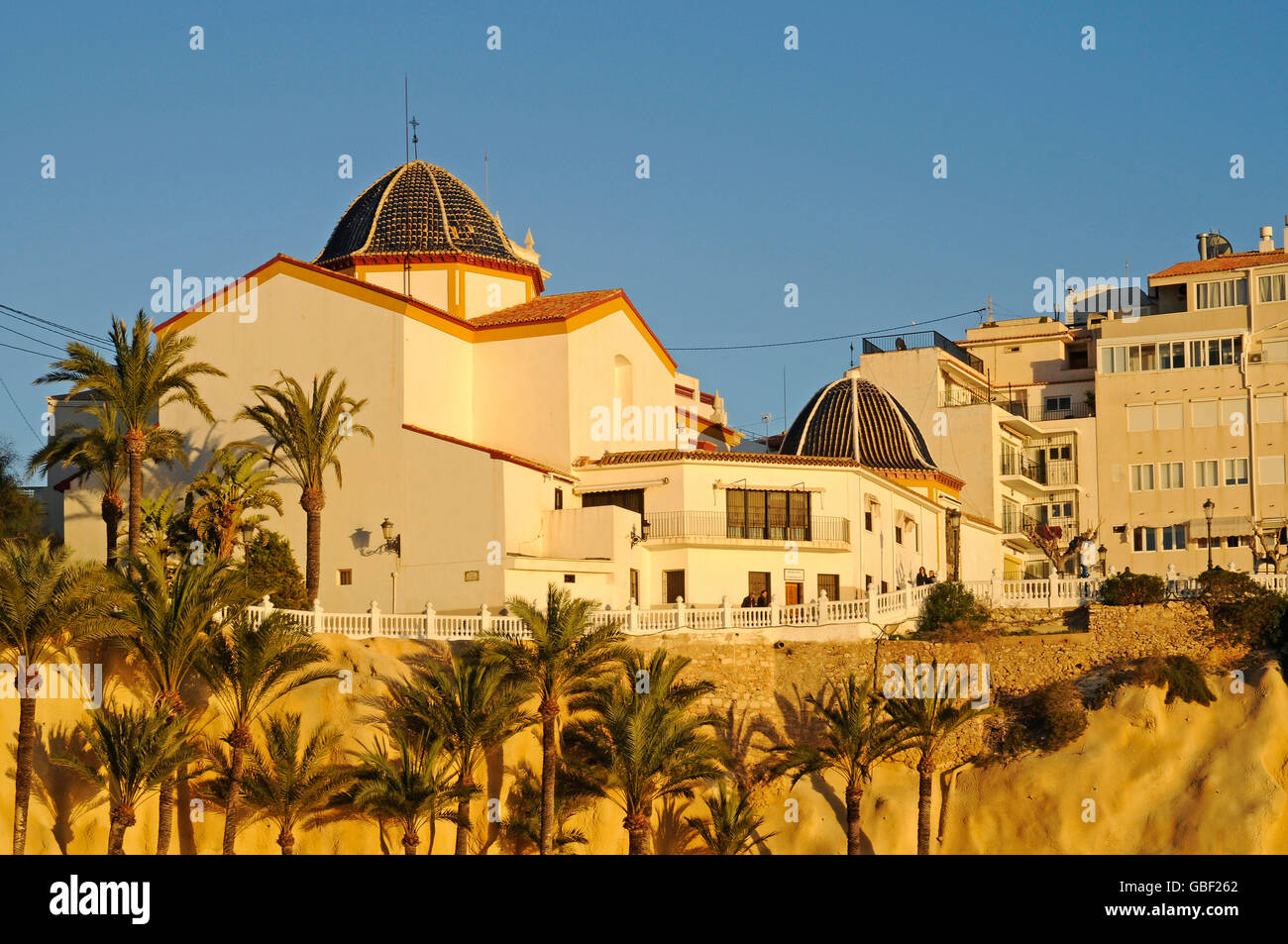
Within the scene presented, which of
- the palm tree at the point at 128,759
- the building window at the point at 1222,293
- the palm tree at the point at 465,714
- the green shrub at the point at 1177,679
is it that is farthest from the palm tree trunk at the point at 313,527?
the building window at the point at 1222,293

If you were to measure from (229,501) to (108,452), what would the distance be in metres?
3.43

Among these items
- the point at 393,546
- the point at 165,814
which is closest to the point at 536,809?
the point at 165,814

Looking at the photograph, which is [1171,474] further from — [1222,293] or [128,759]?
[128,759]

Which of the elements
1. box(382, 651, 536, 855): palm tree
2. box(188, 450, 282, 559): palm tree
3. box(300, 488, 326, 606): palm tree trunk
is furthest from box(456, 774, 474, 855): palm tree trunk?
box(188, 450, 282, 559): palm tree

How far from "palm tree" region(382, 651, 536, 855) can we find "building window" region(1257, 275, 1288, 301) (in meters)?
41.9

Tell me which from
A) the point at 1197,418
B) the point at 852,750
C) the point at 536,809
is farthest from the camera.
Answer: the point at 1197,418

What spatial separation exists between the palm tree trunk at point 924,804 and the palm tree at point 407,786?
1074 centimetres

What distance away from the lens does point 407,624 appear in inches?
1763

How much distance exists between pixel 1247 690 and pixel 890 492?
641 inches

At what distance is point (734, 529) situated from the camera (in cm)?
5300

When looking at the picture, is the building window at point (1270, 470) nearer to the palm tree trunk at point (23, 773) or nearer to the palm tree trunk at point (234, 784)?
the palm tree trunk at point (234, 784)
